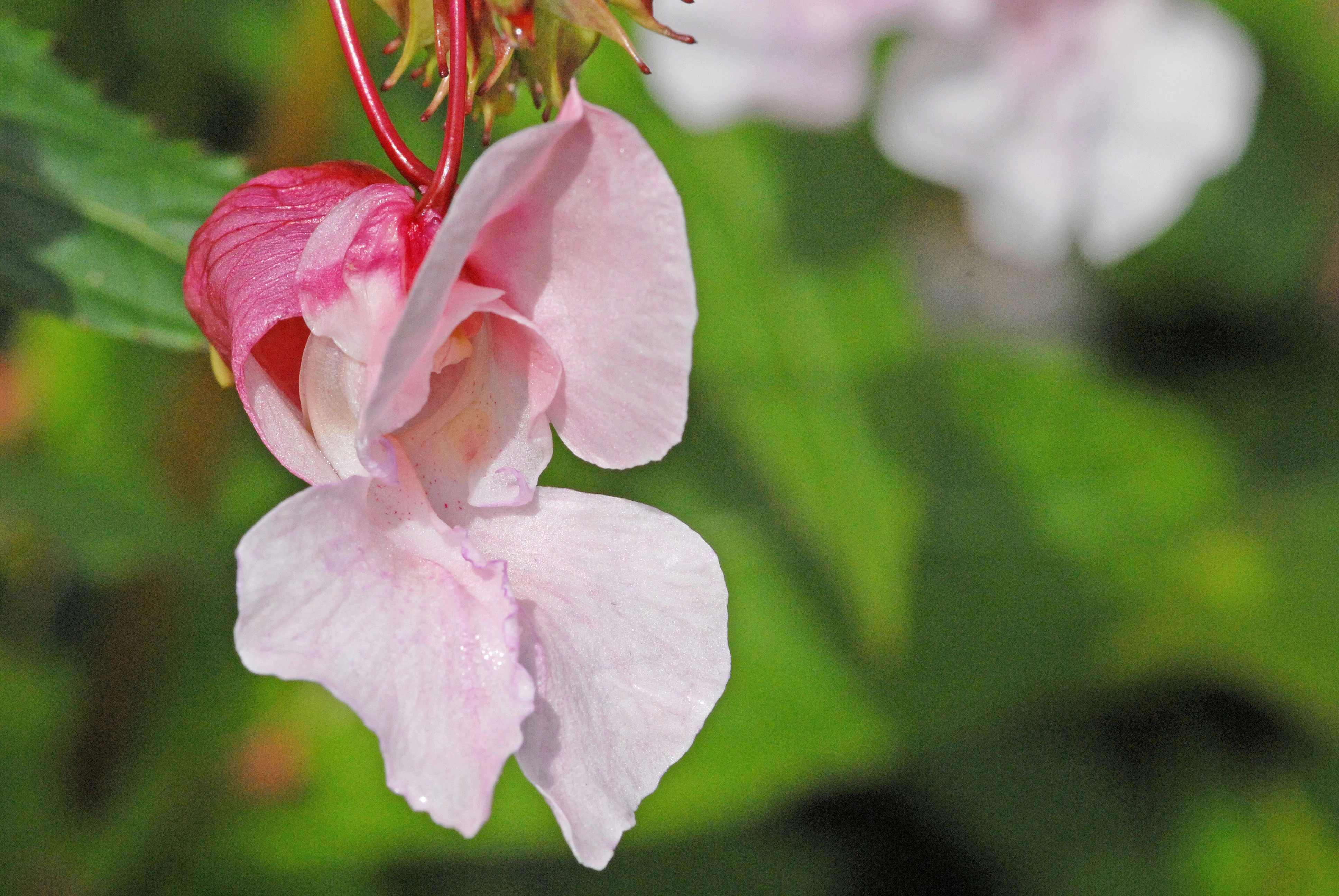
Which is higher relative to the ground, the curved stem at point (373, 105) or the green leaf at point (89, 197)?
the curved stem at point (373, 105)

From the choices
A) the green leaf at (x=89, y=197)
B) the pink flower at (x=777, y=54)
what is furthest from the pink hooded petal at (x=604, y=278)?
the pink flower at (x=777, y=54)

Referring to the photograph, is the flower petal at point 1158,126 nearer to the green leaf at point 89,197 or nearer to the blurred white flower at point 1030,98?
the blurred white flower at point 1030,98

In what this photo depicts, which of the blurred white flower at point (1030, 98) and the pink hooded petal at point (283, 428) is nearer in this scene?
the pink hooded petal at point (283, 428)

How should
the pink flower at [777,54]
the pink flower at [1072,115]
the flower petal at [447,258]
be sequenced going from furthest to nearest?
1. the pink flower at [1072,115]
2. the pink flower at [777,54]
3. the flower petal at [447,258]

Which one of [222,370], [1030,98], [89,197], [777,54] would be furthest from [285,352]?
[1030,98]

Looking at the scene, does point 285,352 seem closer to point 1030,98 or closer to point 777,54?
point 777,54

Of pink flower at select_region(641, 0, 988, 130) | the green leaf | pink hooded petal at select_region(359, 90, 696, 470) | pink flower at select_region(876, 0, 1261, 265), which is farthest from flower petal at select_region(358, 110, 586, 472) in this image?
pink flower at select_region(876, 0, 1261, 265)

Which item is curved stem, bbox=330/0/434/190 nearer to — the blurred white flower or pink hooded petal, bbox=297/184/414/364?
pink hooded petal, bbox=297/184/414/364
